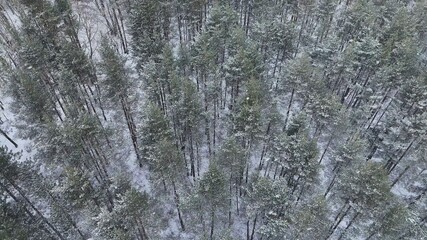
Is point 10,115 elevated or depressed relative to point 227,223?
elevated

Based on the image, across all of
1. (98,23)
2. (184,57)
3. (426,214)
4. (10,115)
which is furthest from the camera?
(98,23)

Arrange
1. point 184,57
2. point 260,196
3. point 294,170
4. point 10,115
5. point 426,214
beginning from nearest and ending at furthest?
point 260,196 → point 294,170 → point 426,214 → point 184,57 → point 10,115

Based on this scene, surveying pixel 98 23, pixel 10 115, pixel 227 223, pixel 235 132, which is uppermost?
pixel 98 23

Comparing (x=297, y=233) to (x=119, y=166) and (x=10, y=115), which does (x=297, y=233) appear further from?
(x=10, y=115)

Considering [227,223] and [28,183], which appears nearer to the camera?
[28,183]

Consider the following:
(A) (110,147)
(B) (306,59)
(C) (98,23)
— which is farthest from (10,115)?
(B) (306,59)

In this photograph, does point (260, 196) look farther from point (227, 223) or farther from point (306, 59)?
point (306, 59)

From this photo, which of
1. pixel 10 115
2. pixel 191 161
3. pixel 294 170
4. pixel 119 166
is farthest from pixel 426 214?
pixel 10 115
